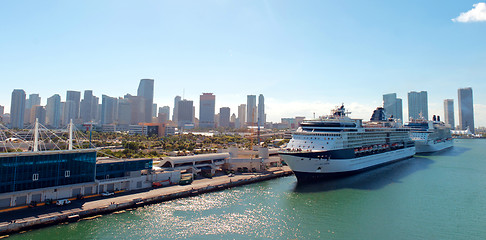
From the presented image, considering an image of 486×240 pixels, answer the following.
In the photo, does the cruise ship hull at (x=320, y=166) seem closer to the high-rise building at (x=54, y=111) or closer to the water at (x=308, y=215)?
the water at (x=308, y=215)

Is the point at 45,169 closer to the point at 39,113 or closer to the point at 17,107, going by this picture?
the point at 17,107

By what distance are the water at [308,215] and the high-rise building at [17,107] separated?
17570 cm

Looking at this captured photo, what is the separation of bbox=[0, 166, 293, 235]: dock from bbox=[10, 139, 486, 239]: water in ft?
2.82

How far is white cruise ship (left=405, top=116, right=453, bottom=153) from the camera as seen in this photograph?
75438mm

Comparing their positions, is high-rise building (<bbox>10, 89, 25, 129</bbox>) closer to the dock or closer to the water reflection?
the dock

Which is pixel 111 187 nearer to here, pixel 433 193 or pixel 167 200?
pixel 167 200

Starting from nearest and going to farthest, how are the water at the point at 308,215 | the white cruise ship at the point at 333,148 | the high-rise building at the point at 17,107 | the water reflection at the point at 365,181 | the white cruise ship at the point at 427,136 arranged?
the water at the point at 308,215 → the water reflection at the point at 365,181 → the white cruise ship at the point at 333,148 → the white cruise ship at the point at 427,136 → the high-rise building at the point at 17,107

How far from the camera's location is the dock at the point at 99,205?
19141mm

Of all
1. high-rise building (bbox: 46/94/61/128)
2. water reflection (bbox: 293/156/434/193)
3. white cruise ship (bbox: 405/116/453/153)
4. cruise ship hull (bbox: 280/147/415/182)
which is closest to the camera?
water reflection (bbox: 293/156/434/193)

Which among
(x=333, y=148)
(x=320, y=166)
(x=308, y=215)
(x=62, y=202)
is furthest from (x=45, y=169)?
(x=333, y=148)

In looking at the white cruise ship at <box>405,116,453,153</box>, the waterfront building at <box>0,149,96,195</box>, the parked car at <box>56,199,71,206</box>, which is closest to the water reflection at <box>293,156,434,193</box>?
the waterfront building at <box>0,149,96,195</box>

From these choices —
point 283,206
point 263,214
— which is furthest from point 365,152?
point 263,214

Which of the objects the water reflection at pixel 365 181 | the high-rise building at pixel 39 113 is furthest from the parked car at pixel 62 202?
the high-rise building at pixel 39 113

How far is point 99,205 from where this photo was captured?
23250 mm
